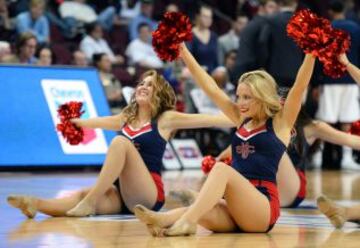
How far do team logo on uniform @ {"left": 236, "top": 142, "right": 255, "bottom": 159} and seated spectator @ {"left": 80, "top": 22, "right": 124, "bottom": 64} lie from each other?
25.6 ft

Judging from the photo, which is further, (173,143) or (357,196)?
(173,143)

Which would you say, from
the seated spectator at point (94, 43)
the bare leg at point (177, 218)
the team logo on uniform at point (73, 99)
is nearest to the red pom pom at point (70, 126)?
the bare leg at point (177, 218)

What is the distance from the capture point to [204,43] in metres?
13.6

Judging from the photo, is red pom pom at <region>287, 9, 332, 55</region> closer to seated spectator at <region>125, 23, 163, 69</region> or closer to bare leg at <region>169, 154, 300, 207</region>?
bare leg at <region>169, 154, 300, 207</region>

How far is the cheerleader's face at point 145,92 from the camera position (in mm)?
6590

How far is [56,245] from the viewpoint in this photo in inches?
195

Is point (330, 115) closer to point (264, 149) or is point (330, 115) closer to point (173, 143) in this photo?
point (173, 143)

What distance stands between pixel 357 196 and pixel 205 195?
3641 millimetres

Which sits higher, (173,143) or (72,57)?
(72,57)

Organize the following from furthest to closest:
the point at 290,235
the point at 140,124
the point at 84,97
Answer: the point at 84,97
the point at 140,124
the point at 290,235

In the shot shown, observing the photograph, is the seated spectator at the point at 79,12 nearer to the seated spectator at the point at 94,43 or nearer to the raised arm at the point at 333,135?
the seated spectator at the point at 94,43

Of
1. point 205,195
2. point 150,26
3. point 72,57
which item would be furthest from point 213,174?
point 150,26

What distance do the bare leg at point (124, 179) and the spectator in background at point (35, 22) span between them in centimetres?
666

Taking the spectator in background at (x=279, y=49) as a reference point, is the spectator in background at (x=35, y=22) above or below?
below
